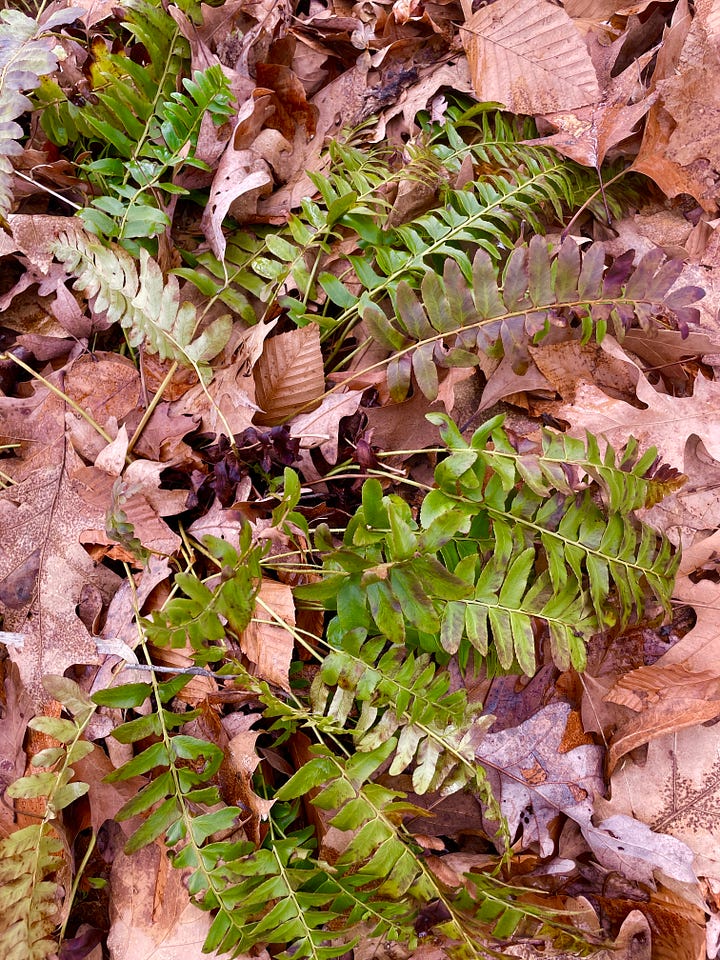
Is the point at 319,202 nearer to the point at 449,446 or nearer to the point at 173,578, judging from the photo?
the point at 449,446

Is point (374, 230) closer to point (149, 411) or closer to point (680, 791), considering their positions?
point (149, 411)

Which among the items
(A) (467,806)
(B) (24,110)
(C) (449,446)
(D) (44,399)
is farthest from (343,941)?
(B) (24,110)

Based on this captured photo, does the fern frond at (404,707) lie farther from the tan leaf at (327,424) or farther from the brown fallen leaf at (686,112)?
the brown fallen leaf at (686,112)

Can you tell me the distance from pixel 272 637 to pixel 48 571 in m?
0.60

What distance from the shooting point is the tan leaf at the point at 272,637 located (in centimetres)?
156

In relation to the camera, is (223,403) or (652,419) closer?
(223,403)

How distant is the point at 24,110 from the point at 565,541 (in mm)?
1763

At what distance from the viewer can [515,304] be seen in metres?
1.66

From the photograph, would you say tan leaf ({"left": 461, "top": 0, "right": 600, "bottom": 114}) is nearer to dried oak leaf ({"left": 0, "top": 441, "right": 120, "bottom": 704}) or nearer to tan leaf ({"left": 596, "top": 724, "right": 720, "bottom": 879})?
dried oak leaf ({"left": 0, "top": 441, "right": 120, "bottom": 704})

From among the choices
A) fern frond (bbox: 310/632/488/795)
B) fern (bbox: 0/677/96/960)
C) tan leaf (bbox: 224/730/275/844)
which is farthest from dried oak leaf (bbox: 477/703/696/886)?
fern (bbox: 0/677/96/960)

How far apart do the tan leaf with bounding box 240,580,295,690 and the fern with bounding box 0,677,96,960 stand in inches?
14.9

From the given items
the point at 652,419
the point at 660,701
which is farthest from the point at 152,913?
the point at 652,419

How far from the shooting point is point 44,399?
1.85 meters

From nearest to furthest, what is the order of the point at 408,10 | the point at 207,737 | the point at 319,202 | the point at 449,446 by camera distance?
the point at 449,446
the point at 207,737
the point at 319,202
the point at 408,10
